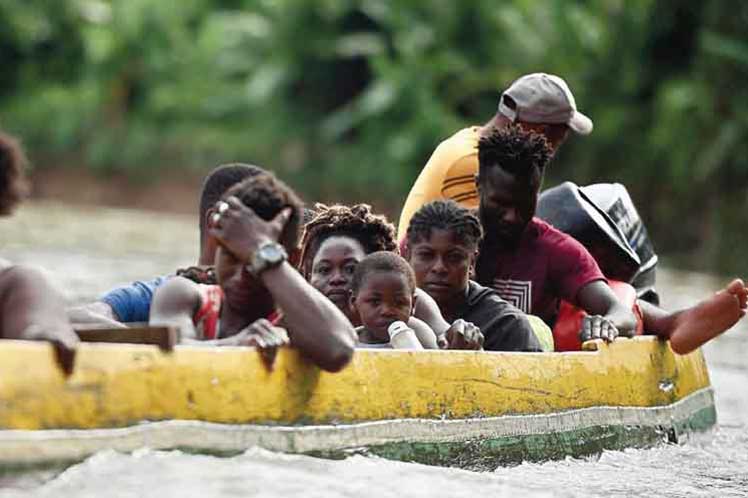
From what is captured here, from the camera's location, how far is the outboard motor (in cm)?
682

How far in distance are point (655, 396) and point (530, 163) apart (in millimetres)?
1163

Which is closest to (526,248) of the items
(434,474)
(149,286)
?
(149,286)

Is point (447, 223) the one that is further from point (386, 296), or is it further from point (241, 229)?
point (241, 229)

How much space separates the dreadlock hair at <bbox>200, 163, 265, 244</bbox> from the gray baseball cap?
5.61 ft

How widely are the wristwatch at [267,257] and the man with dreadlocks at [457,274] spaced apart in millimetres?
1478

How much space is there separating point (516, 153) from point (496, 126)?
0.76 meters

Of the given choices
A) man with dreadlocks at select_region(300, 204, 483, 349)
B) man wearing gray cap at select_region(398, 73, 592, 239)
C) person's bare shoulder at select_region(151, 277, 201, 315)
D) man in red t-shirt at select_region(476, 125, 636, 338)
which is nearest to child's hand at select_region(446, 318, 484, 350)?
man with dreadlocks at select_region(300, 204, 483, 349)

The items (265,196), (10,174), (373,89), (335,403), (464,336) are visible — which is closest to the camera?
(10,174)

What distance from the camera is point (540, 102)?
6.91m

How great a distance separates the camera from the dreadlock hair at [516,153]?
615 centimetres

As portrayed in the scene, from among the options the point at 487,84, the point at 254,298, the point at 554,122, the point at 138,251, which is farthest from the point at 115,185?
the point at 254,298

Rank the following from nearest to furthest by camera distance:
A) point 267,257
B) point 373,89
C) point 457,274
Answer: point 267,257, point 457,274, point 373,89

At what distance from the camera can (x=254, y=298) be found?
450 centimetres

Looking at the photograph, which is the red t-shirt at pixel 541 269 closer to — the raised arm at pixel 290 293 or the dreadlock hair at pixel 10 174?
the raised arm at pixel 290 293
